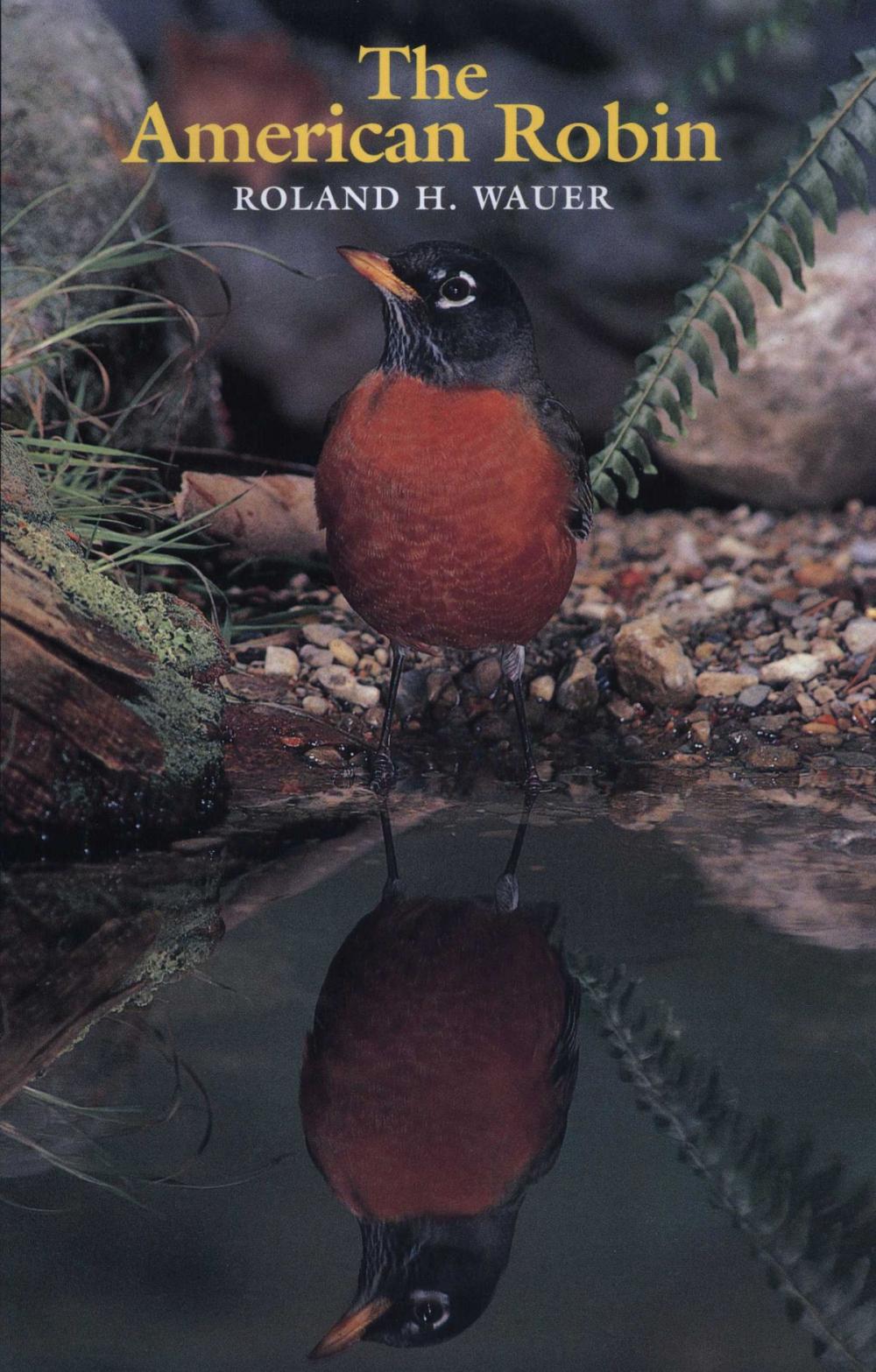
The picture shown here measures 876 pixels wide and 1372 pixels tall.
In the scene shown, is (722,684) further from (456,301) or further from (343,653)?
(456,301)

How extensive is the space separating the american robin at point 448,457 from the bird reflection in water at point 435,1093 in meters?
0.82

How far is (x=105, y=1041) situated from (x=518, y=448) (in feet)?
5.41

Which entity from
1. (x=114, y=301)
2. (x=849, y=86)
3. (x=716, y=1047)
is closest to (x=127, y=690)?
(x=716, y=1047)

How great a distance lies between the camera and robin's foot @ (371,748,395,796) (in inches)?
139

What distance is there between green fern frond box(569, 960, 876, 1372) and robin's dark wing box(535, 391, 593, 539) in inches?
61.3

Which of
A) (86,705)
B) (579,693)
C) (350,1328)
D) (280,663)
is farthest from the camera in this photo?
(280,663)

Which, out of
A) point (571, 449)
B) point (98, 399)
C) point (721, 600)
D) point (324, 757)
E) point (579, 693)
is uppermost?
point (571, 449)

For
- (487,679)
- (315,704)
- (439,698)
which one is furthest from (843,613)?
(315,704)

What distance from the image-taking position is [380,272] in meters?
3.30

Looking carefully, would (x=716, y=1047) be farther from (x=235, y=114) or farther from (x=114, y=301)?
(x=235, y=114)

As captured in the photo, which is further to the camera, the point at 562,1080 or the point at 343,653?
the point at 343,653

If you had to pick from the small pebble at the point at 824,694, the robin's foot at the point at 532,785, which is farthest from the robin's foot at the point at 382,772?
the small pebble at the point at 824,694

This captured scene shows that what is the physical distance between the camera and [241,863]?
119 inches

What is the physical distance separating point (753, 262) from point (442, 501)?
1442mm
